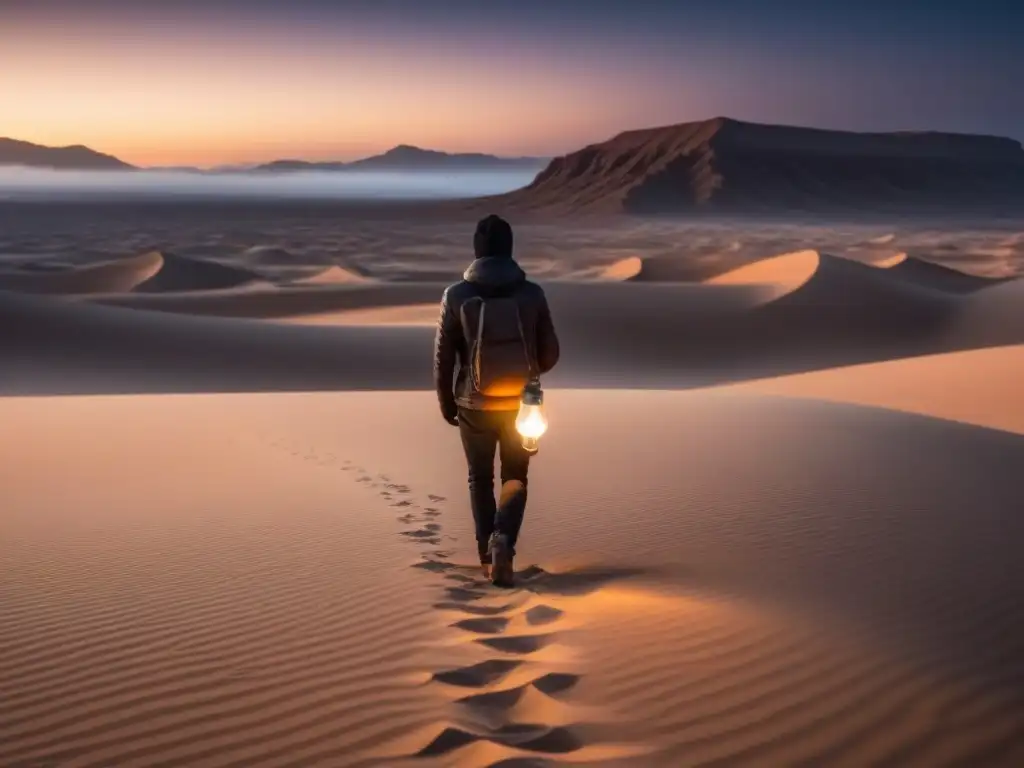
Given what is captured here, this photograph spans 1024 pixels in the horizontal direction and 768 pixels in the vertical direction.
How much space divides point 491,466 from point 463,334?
65 cm

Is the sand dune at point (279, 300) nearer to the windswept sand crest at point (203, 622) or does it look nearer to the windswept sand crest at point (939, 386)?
the windswept sand crest at point (939, 386)

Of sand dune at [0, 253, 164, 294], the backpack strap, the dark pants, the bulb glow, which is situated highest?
the backpack strap

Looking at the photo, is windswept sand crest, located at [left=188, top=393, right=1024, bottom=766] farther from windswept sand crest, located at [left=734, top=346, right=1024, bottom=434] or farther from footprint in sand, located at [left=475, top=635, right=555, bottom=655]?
windswept sand crest, located at [left=734, top=346, right=1024, bottom=434]

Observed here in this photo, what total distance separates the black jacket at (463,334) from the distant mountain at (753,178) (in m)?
151

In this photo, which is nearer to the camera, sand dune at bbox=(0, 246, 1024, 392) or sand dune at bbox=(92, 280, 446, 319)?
sand dune at bbox=(0, 246, 1024, 392)

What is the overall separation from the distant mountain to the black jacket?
151 m

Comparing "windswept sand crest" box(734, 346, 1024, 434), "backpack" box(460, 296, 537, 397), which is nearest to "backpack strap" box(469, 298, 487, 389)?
"backpack" box(460, 296, 537, 397)

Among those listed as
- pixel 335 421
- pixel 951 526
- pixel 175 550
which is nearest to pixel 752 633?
pixel 951 526

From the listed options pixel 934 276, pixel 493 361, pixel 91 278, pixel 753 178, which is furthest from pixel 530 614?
pixel 753 178

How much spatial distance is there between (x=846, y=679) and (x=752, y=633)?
0.51m

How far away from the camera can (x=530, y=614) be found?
15.3 ft

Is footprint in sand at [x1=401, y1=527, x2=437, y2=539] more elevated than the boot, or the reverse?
the boot

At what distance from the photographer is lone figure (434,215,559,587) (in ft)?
16.3

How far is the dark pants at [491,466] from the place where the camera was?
5.17m
